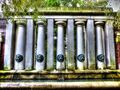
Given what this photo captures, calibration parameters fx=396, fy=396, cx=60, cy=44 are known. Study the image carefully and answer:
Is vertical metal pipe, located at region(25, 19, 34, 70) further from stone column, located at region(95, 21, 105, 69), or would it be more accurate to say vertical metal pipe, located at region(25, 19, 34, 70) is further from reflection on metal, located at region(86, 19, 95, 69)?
stone column, located at region(95, 21, 105, 69)

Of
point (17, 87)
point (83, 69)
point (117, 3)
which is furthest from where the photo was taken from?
point (117, 3)

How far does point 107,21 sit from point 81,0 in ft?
2.80

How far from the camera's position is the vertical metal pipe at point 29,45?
956 cm

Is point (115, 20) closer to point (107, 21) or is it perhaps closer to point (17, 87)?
point (107, 21)

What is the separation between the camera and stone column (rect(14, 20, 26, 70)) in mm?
9508

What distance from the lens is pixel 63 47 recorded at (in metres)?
9.65

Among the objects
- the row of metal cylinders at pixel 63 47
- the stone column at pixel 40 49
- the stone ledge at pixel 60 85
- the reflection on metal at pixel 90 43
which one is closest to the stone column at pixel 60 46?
the row of metal cylinders at pixel 63 47

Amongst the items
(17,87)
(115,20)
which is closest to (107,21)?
(115,20)

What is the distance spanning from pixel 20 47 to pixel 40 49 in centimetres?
49

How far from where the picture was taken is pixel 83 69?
942cm

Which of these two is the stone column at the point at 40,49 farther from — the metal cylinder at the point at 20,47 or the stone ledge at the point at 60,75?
the stone ledge at the point at 60,75

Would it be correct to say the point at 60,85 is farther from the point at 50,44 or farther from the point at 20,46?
the point at 20,46

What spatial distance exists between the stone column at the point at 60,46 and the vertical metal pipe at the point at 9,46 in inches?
44.3

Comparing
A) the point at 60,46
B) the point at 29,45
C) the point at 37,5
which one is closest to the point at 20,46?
the point at 29,45
